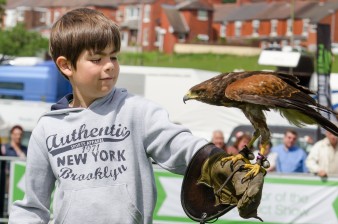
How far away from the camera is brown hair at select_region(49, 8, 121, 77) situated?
3378 mm

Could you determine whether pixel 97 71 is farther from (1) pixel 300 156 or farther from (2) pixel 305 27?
(2) pixel 305 27

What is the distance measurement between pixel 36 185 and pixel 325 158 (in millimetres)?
6590

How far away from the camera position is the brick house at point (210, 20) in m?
103

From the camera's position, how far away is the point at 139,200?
346 centimetres

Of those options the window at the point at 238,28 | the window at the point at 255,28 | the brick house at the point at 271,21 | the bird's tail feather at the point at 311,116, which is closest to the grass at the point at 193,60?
the brick house at the point at 271,21

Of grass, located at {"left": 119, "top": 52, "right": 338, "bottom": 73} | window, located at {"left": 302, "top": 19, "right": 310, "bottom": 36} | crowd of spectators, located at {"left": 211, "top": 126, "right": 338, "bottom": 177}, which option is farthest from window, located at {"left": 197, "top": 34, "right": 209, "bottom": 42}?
crowd of spectators, located at {"left": 211, "top": 126, "right": 338, "bottom": 177}

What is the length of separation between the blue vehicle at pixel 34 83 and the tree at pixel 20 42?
46722 millimetres

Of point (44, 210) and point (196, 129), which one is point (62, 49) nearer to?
point (44, 210)

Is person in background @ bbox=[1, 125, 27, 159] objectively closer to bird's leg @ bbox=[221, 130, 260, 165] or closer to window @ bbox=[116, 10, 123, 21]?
bird's leg @ bbox=[221, 130, 260, 165]

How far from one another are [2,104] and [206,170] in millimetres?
13120

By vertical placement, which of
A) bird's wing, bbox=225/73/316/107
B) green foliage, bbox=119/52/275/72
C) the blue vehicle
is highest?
bird's wing, bbox=225/73/316/107

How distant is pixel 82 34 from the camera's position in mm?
3381

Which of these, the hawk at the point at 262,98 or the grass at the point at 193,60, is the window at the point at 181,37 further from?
the hawk at the point at 262,98

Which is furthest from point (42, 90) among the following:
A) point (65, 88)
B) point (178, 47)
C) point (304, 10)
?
point (304, 10)
